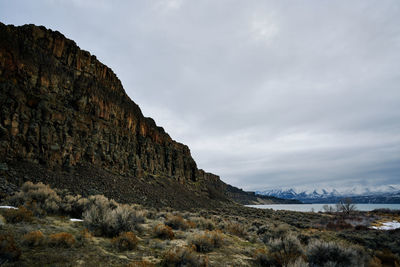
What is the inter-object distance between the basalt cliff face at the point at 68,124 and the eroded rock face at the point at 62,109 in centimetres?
9

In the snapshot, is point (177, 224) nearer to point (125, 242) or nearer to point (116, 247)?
point (125, 242)

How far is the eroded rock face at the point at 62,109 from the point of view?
73.3ft

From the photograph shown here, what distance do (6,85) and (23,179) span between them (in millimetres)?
11324

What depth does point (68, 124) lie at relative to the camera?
28.0 metres

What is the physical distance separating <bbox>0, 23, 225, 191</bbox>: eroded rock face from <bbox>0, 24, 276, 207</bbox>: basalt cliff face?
88 mm

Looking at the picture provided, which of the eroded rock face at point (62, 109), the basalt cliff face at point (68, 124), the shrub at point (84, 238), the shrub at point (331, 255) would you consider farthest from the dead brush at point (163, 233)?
the eroded rock face at point (62, 109)

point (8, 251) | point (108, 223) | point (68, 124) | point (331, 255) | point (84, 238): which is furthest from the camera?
point (68, 124)

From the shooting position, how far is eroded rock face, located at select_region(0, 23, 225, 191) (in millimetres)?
22334

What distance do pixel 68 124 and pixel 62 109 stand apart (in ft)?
7.39

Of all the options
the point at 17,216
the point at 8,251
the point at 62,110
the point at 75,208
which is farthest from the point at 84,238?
the point at 62,110

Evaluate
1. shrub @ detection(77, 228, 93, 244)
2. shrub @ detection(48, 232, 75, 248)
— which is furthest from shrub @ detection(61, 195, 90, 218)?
shrub @ detection(48, 232, 75, 248)

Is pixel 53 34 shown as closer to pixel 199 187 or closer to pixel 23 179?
pixel 23 179

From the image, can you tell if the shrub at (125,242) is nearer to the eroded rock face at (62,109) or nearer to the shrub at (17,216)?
the shrub at (17,216)

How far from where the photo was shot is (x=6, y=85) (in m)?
22.0
